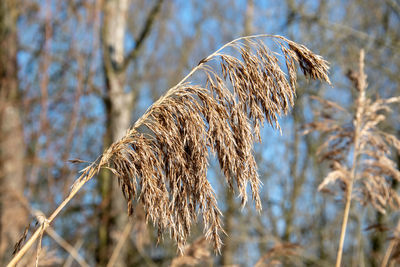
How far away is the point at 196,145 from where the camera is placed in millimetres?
1647

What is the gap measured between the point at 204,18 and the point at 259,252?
761 cm

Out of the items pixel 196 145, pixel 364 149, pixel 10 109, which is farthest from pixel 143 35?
pixel 196 145

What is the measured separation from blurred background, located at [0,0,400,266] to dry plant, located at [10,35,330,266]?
0.14 meters

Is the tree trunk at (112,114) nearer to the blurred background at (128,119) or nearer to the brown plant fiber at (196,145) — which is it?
the blurred background at (128,119)

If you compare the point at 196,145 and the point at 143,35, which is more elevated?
the point at 143,35

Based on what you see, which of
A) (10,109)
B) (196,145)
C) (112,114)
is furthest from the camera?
(10,109)

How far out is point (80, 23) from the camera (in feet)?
16.5

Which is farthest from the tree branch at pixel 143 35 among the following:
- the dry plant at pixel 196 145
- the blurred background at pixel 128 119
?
the dry plant at pixel 196 145

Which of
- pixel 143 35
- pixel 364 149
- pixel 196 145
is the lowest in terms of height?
pixel 364 149

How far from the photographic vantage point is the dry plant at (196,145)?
1.63 meters

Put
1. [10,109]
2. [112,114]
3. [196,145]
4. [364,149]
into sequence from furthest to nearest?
[10,109] → [112,114] → [364,149] → [196,145]

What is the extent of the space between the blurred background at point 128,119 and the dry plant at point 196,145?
137 mm

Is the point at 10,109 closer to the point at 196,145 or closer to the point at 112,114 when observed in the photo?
the point at 112,114

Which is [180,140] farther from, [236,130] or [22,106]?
[22,106]
